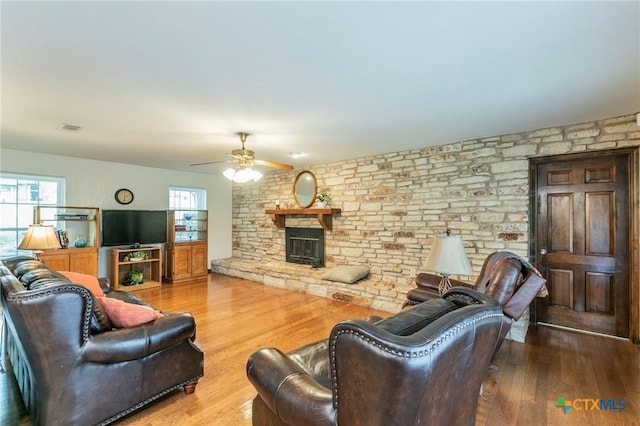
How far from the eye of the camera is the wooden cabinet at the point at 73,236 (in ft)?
15.4

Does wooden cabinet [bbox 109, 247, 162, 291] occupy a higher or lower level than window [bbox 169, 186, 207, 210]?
lower

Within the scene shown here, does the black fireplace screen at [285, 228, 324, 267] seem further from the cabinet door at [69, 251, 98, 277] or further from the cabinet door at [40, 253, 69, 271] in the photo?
the cabinet door at [40, 253, 69, 271]

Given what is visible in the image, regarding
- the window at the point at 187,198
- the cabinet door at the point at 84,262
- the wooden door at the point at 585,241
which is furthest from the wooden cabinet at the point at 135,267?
the wooden door at the point at 585,241

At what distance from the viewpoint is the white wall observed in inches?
190

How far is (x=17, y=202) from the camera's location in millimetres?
4734

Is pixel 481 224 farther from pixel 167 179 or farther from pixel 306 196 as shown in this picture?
pixel 167 179

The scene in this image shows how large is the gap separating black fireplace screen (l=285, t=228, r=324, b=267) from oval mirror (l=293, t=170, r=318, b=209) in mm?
546

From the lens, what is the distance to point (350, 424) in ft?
3.47

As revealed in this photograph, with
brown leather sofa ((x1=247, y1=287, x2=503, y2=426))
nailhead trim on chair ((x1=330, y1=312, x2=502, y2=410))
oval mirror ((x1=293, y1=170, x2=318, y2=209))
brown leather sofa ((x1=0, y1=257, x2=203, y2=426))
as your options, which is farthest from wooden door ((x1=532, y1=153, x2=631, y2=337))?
brown leather sofa ((x1=0, y1=257, x2=203, y2=426))

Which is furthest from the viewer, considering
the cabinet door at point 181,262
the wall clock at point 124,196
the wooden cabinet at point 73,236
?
the cabinet door at point 181,262

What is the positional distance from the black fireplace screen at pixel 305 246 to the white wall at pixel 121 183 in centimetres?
196

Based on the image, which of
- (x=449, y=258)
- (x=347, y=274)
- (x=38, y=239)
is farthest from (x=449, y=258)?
(x=38, y=239)

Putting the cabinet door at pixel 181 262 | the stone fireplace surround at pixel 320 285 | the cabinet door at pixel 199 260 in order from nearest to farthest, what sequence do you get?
the stone fireplace surround at pixel 320 285, the cabinet door at pixel 181 262, the cabinet door at pixel 199 260

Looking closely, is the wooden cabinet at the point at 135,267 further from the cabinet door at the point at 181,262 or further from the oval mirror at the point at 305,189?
the oval mirror at the point at 305,189
